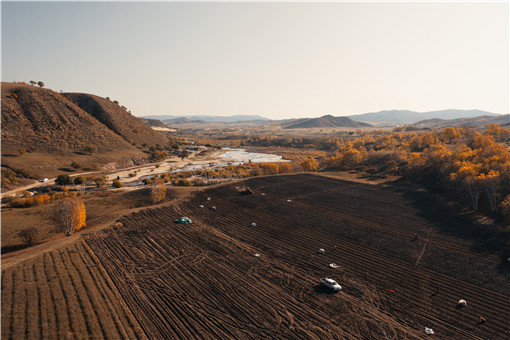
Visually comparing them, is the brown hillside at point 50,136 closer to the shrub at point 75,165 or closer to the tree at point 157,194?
the shrub at point 75,165

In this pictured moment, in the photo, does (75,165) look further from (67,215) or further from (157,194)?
(67,215)

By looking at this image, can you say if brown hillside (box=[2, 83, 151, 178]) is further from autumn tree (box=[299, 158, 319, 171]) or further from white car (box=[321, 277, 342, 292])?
white car (box=[321, 277, 342, 292])

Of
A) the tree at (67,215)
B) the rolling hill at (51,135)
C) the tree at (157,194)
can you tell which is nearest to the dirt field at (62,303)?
the tree at (67,215)

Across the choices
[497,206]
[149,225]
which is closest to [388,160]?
[497,206]

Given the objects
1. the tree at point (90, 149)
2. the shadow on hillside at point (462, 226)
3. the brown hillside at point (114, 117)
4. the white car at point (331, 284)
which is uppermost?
the brown hillside at point (114, 117)

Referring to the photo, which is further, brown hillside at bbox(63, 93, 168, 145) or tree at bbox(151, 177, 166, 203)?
brown hillside at bbox(63, 93, 168, 145)

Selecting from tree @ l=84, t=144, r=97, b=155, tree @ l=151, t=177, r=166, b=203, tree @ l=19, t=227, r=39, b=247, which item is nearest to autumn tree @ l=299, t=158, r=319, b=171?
tree @ l=151, t=177, r=166, b=203
